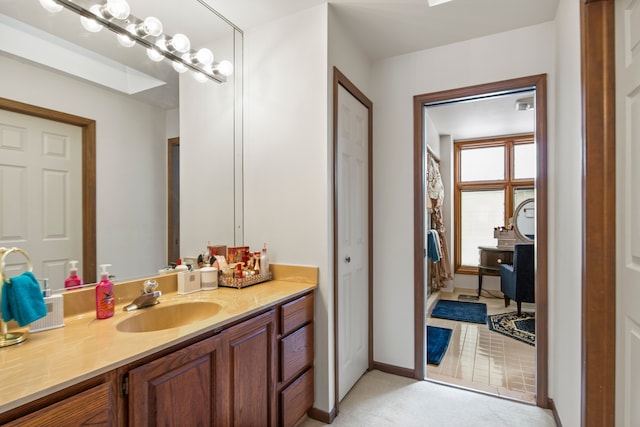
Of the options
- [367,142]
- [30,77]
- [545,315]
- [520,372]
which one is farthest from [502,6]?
[520,372]

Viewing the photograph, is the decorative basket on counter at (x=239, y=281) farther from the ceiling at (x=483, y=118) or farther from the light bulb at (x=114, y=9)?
the ceiling at (x=483, y=118)

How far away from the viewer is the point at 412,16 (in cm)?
199

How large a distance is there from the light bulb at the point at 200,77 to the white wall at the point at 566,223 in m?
1.90

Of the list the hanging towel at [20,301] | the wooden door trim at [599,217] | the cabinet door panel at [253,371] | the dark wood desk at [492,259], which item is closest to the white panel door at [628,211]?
the wooden door trim at [599,217]

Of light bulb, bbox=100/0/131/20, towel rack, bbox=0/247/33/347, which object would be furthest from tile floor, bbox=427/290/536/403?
light bulb, bbox=100/0/131/20

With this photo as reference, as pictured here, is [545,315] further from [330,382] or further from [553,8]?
[553,8]

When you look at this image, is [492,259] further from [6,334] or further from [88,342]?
[6,334]

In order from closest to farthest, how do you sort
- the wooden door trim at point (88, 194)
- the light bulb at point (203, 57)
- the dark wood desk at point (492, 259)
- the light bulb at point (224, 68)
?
1. the wooden door trim at point (88, 194)
2. the light bulb at point (203, 57)
3. the light bulb at point (224, 68)
4. the dark wood desk at point (492, 259)

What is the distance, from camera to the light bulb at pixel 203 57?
75.2 inches

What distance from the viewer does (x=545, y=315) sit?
6.79 feet

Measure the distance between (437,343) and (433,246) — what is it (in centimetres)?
137

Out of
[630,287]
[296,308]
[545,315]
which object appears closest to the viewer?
[630,287]

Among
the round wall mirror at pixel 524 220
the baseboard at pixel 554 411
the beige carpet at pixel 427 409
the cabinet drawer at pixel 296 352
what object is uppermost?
the round wall mirror at pixel 524 220

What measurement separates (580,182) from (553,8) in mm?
1229
